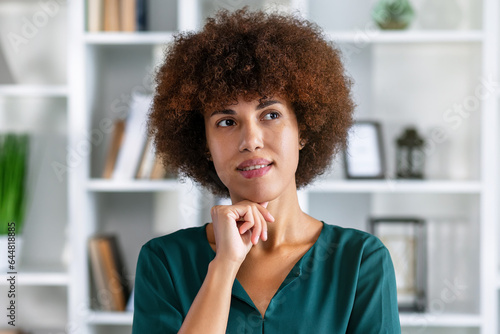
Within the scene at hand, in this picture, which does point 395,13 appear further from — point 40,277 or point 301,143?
point 40,277

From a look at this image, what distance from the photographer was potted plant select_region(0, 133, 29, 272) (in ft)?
7.93

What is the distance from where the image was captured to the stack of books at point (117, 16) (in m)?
2.41

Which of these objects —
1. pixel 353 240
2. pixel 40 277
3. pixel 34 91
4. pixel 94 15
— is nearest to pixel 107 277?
pixel 40 277

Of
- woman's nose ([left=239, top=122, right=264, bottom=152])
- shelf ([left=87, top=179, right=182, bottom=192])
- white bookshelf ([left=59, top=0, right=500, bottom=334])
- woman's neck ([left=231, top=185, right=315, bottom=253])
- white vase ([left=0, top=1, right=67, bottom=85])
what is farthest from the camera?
white vase ([left=0, top=1, right=67, bottom=85])

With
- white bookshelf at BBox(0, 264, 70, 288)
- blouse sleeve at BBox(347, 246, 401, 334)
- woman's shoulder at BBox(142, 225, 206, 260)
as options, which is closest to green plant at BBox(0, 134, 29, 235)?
white bookshelf at BBox(0, 264, 70, 288)

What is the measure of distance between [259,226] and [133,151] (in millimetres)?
1385

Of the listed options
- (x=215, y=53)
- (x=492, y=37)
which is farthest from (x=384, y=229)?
(x=215, y=53)

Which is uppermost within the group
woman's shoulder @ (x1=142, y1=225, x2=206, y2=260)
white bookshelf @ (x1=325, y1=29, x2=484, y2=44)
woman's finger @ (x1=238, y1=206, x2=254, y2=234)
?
white bookshelf @ (x1=325, y1=29, x2=484, y2=44)

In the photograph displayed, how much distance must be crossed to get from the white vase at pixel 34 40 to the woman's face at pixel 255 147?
1.75 metres

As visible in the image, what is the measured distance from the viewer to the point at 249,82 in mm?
1168

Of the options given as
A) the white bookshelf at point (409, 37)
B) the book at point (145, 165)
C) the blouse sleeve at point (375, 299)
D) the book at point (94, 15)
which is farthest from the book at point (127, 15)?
the blouse sleeve at point (375, 299)

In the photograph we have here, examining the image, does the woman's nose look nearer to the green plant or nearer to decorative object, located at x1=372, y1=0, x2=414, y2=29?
decorative object, located at x1=372, y1=0, x2=414, y2=29

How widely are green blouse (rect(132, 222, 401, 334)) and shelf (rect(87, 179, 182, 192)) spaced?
3.60 ft

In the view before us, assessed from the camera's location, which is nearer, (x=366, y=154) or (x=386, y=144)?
(x=366, y=154)
